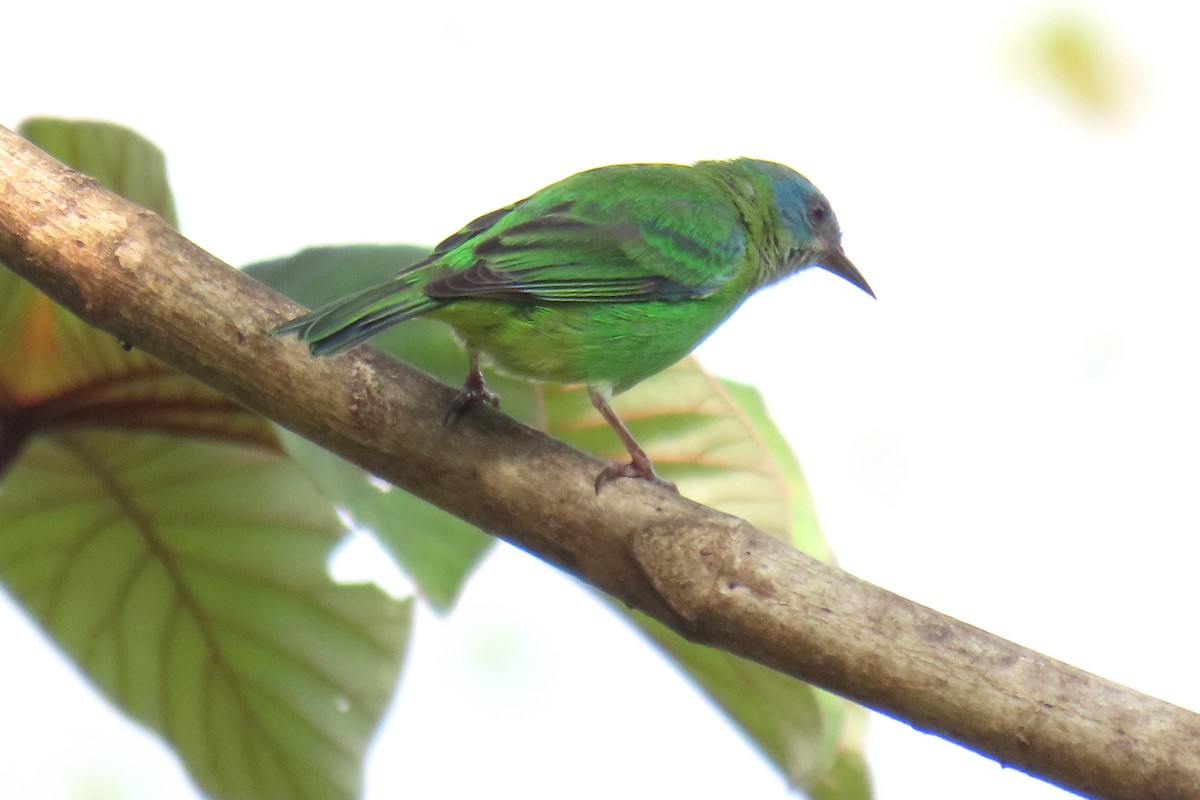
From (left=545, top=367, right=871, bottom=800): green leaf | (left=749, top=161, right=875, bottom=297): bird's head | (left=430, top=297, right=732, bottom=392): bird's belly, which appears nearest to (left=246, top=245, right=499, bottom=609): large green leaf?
(left=430, top=297, right=732, bottom=392): bird's belly

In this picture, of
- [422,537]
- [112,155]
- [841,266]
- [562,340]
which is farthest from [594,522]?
[841,266]

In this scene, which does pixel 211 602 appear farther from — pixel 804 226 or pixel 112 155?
pixel 804 226

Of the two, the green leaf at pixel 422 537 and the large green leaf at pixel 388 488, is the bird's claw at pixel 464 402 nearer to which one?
the large green leaf at pixel 388 488

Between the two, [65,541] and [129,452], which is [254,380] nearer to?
[129,452]

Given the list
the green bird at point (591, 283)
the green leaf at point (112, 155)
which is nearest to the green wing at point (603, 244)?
the green bird at point (591, 283)

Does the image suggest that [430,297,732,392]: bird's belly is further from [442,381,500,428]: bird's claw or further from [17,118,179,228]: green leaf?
[17,118,179,228]: green leaf
